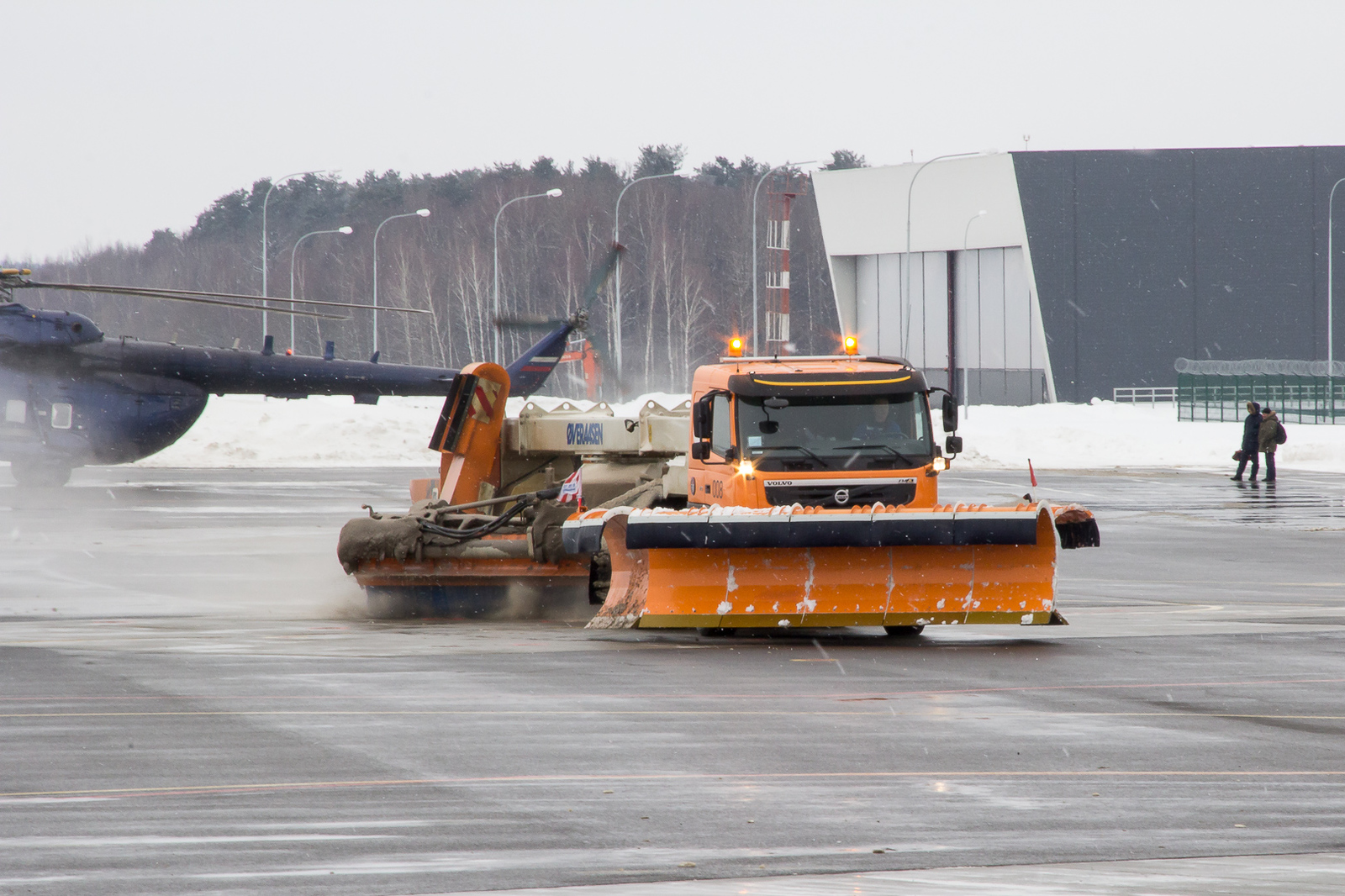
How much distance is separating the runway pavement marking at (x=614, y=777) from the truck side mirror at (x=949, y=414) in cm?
658

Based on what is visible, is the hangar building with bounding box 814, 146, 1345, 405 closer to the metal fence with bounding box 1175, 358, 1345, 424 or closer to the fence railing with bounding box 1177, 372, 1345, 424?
the metal fence with bounding box 1175, 358, 1345, 424

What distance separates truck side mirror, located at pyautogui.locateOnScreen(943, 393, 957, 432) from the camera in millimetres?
13797

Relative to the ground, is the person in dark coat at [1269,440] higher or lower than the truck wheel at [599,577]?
higher

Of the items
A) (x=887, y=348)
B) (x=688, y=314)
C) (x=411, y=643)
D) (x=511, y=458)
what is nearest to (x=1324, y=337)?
(x=887, y=348)

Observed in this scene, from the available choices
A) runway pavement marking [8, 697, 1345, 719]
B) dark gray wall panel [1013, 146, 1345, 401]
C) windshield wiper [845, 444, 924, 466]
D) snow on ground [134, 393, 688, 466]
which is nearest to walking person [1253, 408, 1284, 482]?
snow on ground [134, 393, 688, 466]

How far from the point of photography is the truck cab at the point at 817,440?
42.3 ft

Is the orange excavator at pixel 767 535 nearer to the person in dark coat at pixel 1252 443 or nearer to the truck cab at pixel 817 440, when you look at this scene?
the truck cab at pixel 817 440

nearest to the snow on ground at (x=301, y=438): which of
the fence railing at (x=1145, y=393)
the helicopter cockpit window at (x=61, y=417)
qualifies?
the helicopter cockpit window at (x=61, y=417)

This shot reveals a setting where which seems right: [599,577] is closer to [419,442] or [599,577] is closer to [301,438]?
[419,442]

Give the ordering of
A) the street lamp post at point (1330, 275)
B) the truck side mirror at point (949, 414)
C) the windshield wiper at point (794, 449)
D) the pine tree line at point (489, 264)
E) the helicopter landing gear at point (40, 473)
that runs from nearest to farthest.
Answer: the windshield wiper at point (794, 449) < the truck side mirror at point (949, 414) < the helicopter landing gear at point (40, 473) < the street lamp post at point (1330, 275) < the pine tree line at point (489, 264)

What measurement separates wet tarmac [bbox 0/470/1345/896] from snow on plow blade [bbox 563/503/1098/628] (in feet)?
0.96

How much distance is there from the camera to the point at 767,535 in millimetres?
11797

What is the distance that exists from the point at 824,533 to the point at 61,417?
937 inches

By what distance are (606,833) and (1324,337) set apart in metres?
71.2
